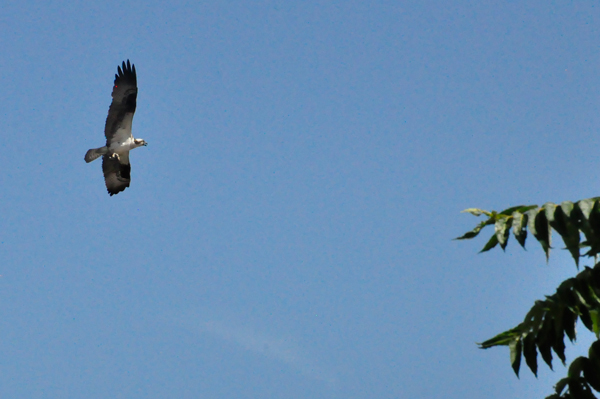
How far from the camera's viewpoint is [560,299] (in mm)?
6074

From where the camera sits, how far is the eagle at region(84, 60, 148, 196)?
2688cm

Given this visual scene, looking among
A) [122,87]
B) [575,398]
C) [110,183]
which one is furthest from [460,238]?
[110,183]

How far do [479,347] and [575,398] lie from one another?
2.69 feet

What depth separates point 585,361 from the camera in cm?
606

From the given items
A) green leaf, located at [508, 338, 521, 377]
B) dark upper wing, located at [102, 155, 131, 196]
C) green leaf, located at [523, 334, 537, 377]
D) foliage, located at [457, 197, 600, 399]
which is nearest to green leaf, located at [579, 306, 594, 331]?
foliage, located at [457, 197, 600, 399]

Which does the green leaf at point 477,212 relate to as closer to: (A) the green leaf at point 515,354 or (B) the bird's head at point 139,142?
(A) the green leaf at point 515,354

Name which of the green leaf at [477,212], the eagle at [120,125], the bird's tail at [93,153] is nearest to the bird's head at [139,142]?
the eagle at [120,125]

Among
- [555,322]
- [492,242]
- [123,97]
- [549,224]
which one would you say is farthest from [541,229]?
[123,97]

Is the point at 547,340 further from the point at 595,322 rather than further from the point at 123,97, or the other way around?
the point at 123,97

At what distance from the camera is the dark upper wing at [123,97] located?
88.0ft

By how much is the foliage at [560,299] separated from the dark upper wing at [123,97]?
22.2 metres

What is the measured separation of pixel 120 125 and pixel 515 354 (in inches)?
891

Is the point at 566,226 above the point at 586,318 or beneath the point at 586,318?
above

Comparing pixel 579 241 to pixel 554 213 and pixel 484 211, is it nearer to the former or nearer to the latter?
pixel 554 213
